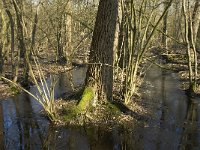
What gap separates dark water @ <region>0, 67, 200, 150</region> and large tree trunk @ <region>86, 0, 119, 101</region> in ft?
7.38

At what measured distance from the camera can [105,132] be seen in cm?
1132

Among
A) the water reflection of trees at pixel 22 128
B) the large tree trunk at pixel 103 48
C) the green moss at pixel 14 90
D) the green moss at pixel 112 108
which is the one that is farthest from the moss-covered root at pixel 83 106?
the green moss at pixel 14 90

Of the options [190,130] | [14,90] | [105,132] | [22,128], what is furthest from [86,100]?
[14,90]

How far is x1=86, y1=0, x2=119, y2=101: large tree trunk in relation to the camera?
12.8 metres

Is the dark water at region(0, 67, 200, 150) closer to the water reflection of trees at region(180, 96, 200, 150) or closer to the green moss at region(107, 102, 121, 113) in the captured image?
the water reflection of trees at region(180, 96, 200, 150)

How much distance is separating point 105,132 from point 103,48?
11.4ft

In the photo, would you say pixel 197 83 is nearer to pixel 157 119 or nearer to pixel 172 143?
pixel 157 119

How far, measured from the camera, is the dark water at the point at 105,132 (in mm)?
10172

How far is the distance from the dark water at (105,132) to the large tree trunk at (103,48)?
2.25 meters

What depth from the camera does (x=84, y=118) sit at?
12266 millimetres

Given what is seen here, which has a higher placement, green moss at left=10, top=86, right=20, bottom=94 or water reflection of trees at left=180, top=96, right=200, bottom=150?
green moss at left=10, top=86, right=20, bottom=94

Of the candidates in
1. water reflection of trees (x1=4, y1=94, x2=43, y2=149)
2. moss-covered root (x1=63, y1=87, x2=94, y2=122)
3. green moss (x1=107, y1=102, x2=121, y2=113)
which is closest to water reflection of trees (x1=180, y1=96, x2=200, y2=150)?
green moss (x1=107, y1=102, x2=121, y2=113)

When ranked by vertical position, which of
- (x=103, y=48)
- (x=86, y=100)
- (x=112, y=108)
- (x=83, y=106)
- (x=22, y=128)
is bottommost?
(x=22, y=128)

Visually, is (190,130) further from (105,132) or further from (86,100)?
(86,100)
